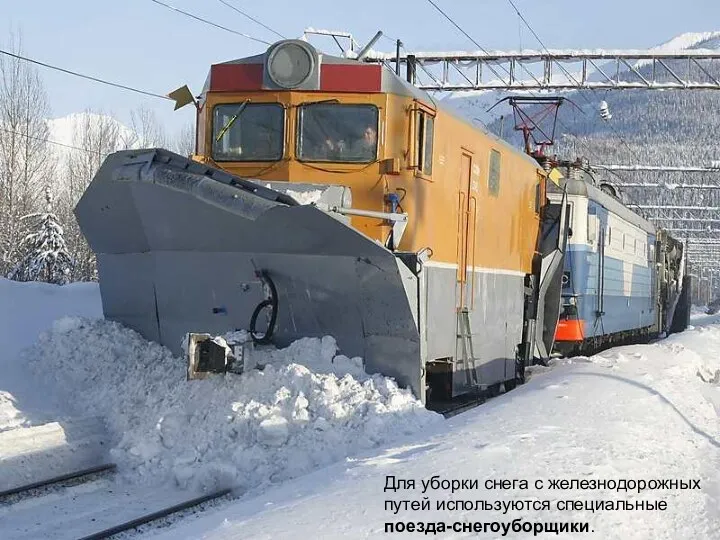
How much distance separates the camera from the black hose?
25.5ft

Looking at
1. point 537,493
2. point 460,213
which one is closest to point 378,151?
point 460,213

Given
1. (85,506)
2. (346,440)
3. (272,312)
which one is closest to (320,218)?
(272,312)

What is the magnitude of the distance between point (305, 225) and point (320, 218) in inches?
7.8

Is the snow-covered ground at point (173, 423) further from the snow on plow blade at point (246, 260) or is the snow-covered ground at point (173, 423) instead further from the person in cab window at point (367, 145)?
the person in cab window at point (367, 145)

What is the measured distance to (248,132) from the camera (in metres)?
8.59

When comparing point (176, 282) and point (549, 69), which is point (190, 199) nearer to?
point (176, 282)

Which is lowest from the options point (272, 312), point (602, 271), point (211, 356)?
point (211, 356)

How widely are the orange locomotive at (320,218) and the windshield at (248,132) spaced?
13 mm

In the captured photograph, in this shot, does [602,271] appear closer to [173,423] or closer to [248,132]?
[248,132]

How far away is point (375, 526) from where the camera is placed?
15.2ft

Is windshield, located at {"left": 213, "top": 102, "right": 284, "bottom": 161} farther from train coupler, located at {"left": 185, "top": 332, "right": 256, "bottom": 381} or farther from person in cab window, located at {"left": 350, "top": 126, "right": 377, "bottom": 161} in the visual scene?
train coupler, located at {"left": 185, "top": 332, "right": 256, "bottom": 381}

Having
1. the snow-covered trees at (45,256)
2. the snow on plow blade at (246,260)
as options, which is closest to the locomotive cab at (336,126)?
the snow on plow blade at (246,260)

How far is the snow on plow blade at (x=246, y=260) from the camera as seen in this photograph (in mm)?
7211

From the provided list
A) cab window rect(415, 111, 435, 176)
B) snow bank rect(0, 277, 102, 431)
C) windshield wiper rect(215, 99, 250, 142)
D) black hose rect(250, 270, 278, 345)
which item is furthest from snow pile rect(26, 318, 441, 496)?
windshield wiper rect(215, 99, 250, 142)
